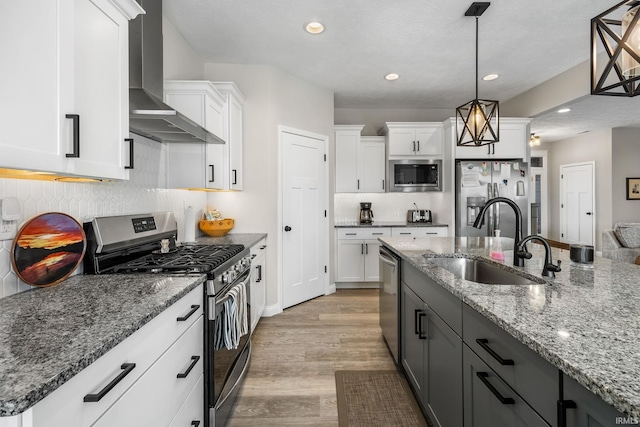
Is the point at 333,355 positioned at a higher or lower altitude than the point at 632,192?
lower

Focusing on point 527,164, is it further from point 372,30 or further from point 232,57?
point 232,57

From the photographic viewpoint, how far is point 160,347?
1.17 metres

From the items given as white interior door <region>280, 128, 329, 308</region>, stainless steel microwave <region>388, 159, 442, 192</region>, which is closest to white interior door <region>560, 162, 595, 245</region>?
stainless steel microwave <region>388, 159, 442, 192</region>

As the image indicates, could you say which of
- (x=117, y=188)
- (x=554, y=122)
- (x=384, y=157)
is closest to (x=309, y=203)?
(x=384, y=157)

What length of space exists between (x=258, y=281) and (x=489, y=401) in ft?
7.71

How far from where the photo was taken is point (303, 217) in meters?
4.01

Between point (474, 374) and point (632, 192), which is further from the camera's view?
point (632, 192)

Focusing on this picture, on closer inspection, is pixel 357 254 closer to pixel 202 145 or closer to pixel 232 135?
pixel 232 135

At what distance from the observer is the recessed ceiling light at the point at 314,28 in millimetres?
2828

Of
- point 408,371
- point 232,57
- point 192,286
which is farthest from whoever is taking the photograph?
point 232,57

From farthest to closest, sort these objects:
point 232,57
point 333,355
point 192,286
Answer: point 232,57 < point 333,355 < point 192,286

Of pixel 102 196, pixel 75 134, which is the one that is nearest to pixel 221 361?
pixel 102 196

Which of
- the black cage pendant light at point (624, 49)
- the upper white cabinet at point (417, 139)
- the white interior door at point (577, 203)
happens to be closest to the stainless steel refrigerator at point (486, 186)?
the upper white cabinet at point (417, 139)

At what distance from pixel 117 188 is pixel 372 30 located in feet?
8.16
